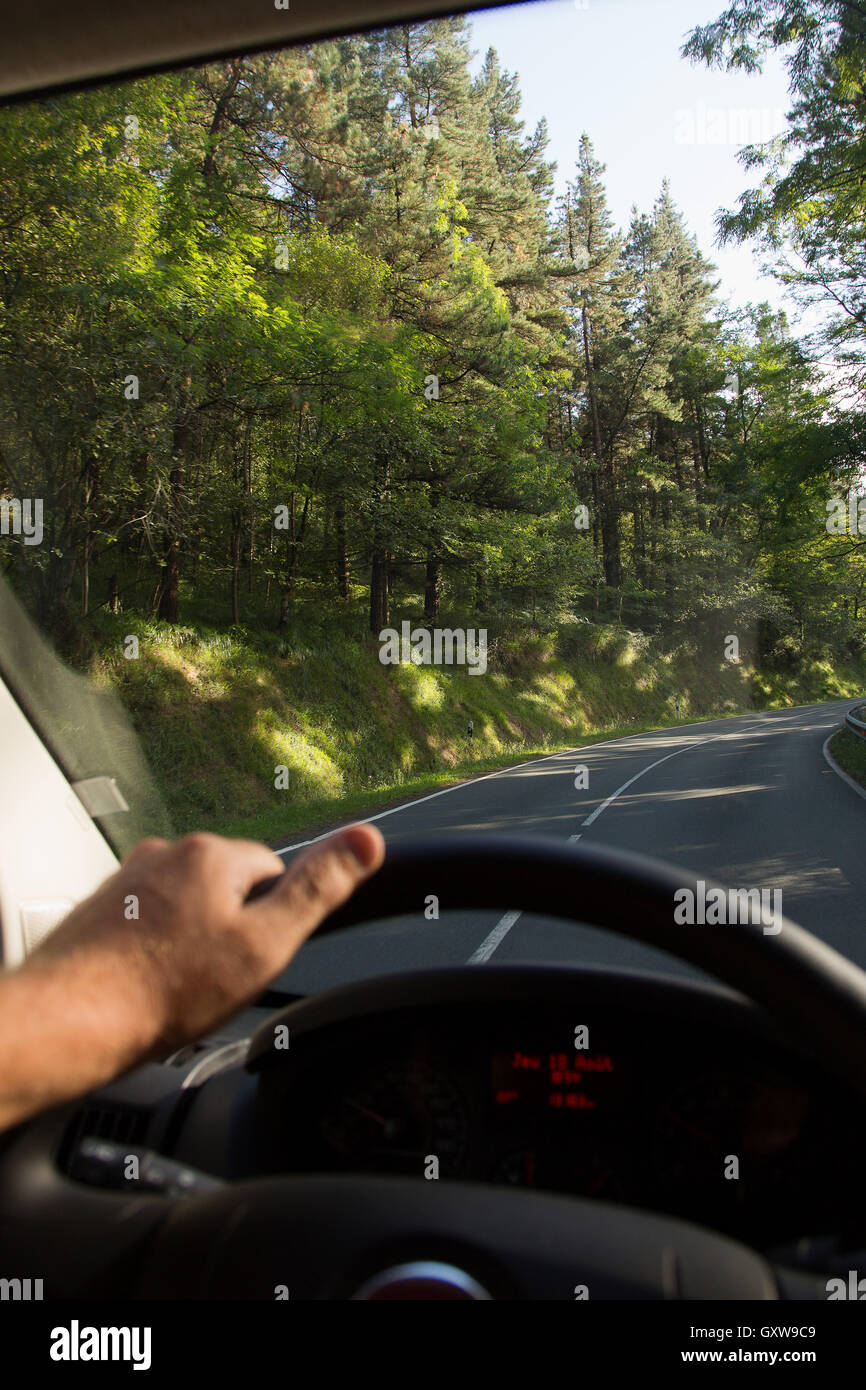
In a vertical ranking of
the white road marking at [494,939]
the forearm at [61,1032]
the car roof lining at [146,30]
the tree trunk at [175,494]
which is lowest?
the white road marking at [494,939]

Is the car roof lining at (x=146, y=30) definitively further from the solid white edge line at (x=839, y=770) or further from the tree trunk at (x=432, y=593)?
the tree trunk at (x=432, y=593)

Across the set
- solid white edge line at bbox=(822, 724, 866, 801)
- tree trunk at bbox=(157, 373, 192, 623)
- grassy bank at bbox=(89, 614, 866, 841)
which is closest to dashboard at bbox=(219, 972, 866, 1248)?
grassy bank at bbox=(89, 614, 866, 841)

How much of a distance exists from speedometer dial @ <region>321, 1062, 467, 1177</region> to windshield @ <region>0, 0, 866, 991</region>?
1.71 feet

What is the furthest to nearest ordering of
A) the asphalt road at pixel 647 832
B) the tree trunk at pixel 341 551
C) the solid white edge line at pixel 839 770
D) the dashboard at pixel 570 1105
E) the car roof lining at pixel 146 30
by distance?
the tree trunk at pixel 341 551 → the solid white edge line at pixel 839 770 → the asphalt road at pixel 647 832 → the car roof lining at pixel 146 30 → the dashboard at pixel 570 1105

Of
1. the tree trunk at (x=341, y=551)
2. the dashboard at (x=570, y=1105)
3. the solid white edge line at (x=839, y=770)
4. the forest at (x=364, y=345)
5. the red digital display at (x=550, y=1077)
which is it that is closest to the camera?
the dashboard at (x=570, y=1105)

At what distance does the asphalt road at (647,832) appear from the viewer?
4.74 meters

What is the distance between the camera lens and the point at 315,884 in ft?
3.04

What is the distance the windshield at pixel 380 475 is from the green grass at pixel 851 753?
0.68ft

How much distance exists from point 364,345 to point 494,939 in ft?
56.9

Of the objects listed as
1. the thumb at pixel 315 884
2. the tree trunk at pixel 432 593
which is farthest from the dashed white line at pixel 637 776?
the thumb at pixel 315 884

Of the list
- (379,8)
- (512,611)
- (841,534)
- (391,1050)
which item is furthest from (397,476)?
(391,1050)

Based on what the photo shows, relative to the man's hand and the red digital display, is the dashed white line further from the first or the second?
the man's hand
